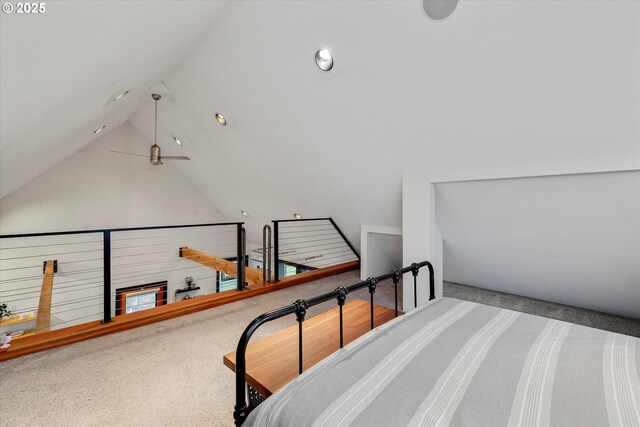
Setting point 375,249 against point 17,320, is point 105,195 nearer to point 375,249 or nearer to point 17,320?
point 17,320

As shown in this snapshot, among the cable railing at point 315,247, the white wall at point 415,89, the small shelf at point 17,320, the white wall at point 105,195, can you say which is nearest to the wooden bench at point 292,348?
the white wall at point 415,89

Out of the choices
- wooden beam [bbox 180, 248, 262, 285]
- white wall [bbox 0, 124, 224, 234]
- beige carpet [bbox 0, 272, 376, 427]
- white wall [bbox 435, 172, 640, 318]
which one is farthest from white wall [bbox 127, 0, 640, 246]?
white wall [bbox 0, 124, 224, 234]

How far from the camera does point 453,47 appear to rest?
73.2 inches

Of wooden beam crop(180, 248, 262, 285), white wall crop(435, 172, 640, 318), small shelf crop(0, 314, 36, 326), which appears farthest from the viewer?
small shelf crop(0, 314, 36, 326)

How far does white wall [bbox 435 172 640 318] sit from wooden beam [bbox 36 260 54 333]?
4.95m

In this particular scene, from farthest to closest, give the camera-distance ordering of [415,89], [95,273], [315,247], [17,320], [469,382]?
1. [95,273]
2. [315,247]
3. [17,320]
4. [415,89]
5. [469,382]

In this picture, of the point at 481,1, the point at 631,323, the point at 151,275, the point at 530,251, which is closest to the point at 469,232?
the point at 530,251

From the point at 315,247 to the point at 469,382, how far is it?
478 cm

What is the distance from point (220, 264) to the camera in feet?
19.3

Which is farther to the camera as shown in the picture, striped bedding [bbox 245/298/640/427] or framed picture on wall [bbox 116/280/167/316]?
framed picture on wall [bbox 116/280/167/316]

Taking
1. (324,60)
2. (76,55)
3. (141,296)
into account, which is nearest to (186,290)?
(141,296)

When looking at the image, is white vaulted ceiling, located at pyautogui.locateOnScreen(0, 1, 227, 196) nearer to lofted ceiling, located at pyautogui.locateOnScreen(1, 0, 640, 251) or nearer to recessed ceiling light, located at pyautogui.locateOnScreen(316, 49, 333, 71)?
Answer: lofted ceiling, located at pyautogui.locateOnScreen(1, 0, 640, 251)

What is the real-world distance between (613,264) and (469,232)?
1.07 metres

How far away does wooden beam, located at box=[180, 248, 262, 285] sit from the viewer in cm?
463
